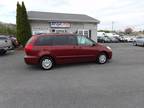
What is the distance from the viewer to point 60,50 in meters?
8.98

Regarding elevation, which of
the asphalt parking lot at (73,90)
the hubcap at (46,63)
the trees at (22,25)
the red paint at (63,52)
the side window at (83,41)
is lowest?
the asphalt parking lot at (73,90)

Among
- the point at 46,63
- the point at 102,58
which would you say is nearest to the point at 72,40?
the point at 46,63

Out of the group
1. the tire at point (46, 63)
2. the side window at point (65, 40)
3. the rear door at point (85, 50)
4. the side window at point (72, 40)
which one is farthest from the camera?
the rear door at point (85, 50)

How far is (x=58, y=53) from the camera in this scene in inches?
353

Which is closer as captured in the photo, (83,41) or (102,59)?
(83,41)

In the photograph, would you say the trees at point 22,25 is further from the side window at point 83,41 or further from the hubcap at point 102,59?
the hubcap at point 102,59

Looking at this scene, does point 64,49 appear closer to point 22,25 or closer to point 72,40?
point 72,40

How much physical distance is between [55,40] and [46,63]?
127cm

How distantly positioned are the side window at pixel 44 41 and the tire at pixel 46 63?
74cm

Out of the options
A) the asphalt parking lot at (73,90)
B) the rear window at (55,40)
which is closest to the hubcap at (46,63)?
the rear window at (55,40)

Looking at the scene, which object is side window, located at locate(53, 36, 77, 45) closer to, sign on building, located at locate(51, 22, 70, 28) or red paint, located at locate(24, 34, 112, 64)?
red paint, located at locate(24, 34, 112, 64)

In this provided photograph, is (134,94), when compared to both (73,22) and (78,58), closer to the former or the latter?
(78,58)

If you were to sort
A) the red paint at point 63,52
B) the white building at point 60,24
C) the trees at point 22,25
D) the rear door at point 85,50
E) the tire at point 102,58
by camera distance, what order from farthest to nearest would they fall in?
the white building at point 60,24, the trees at point 22,25, the tire at point 102,58, the rear door at point 85,50, the red paint at point 63,52

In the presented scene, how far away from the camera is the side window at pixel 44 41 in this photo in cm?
869
